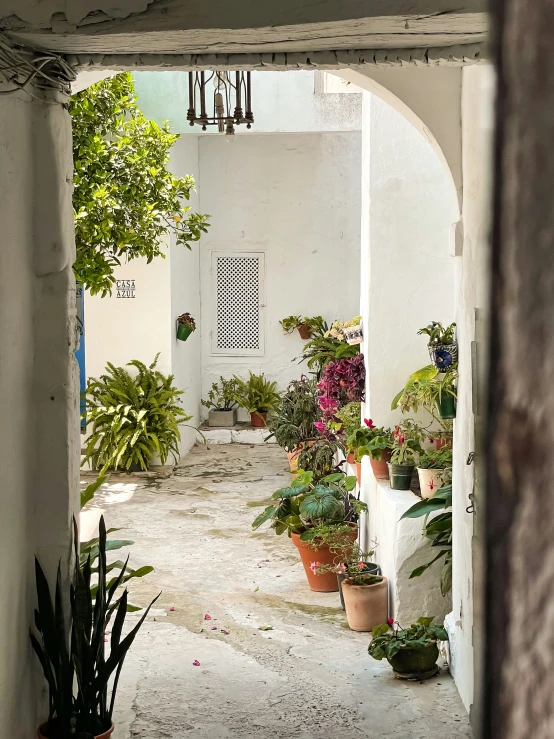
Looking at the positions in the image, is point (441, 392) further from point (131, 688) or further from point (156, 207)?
point (156, 207)

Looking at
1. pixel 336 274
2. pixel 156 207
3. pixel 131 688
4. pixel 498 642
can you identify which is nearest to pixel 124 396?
pixel 156 207

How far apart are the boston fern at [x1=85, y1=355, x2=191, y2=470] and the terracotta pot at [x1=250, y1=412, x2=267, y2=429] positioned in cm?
174

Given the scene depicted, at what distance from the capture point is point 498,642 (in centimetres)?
23

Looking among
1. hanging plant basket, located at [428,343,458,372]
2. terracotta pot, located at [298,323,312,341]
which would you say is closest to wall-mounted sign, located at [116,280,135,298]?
terracotta pot, located at [298,323,312,341]

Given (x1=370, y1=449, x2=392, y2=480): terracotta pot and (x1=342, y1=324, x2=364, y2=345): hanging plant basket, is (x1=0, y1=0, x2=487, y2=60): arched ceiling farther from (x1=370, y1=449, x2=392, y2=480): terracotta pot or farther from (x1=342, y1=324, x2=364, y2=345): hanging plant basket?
(x1=342, y1=324, x2=364, y2=345): hanging plant basket

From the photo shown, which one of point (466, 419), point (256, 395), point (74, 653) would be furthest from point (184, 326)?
point (74, 653)

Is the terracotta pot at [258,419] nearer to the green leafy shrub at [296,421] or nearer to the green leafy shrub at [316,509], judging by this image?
the green leafy shrub at [296,421]

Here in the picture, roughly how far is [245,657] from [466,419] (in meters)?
1.74

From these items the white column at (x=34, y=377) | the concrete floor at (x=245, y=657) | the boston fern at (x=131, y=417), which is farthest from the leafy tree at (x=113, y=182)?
the white column at (x=34, y=377)

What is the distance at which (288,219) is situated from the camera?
11336 mm

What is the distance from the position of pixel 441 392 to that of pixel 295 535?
188cm

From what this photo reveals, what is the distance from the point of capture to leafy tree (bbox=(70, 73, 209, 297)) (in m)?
6.26

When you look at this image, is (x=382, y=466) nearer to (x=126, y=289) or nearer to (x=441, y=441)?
(x=441, y=441)

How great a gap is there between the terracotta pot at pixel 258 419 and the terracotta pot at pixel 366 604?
6.17 meters
